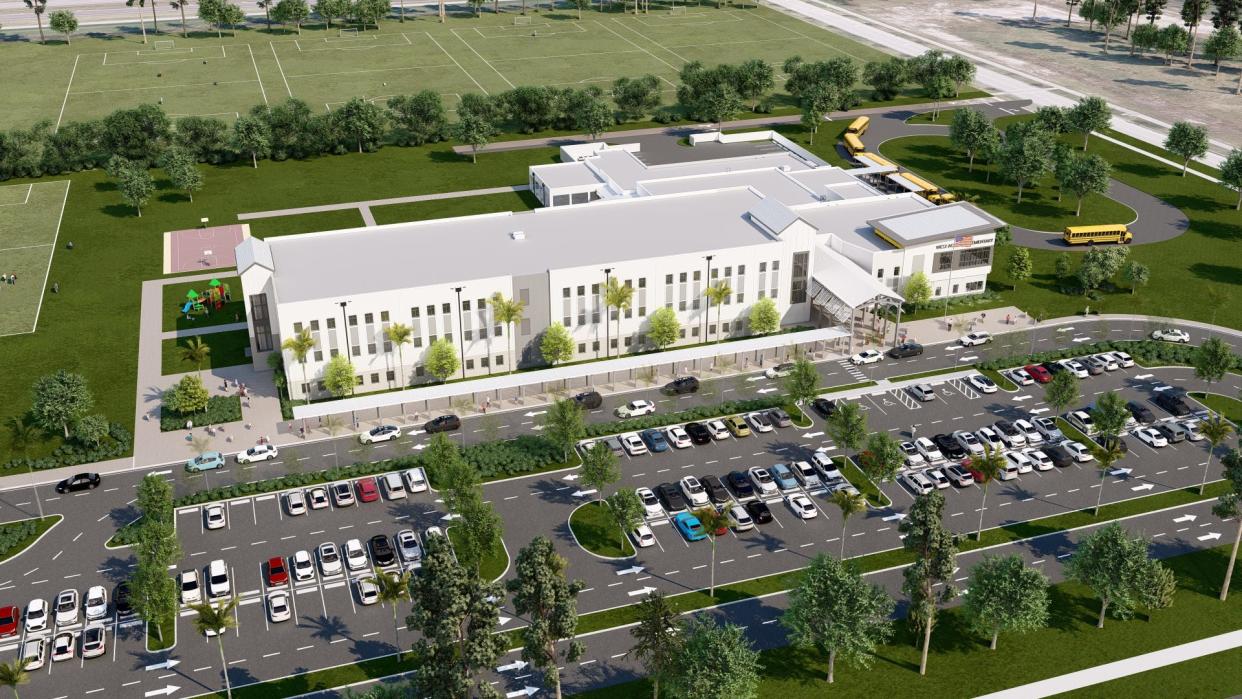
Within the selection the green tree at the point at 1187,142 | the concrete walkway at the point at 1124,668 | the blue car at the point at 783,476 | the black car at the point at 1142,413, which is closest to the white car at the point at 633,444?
the blue car at the point at 783,476

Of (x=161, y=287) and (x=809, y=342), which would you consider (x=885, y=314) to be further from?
(x=161, y=287)

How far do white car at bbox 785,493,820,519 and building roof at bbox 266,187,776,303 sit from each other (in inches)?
1495

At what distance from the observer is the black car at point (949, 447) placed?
11100 cm

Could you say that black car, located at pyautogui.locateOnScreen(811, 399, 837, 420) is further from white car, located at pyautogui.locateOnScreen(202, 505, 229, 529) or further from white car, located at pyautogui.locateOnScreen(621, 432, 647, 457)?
white car, located at pyautogui.locateOnScreen(202, 505, 229, 529)

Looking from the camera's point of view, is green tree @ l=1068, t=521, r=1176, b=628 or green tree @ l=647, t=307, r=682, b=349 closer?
green tree @ l=1068, t=521, r=1176, b=628

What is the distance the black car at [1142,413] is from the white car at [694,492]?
161 feet

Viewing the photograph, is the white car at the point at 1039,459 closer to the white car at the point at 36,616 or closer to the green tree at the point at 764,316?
the green tree at the point at 764,316

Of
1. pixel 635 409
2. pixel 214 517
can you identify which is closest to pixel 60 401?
pixel 214 517

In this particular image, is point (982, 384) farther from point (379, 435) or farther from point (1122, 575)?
point (379, 435)

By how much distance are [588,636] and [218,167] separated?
449 ft

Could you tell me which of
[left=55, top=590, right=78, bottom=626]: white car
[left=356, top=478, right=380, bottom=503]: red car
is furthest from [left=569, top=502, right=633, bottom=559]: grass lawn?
[left=55, top=590, right=78, bottom=626]: white car

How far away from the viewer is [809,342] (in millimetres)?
129875

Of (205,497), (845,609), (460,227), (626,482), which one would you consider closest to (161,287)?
(460,227)

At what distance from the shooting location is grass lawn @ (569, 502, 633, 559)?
98.1 meters
